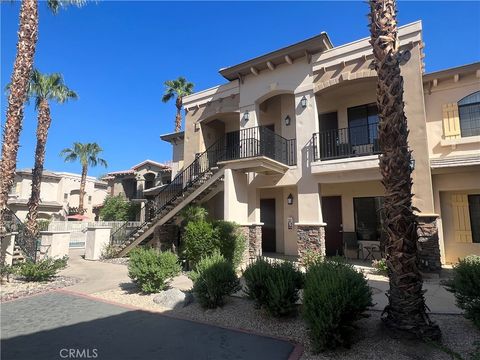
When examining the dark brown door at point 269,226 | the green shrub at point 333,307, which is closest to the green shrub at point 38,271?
the green shrub at point 333,307

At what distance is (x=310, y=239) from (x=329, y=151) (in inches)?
150

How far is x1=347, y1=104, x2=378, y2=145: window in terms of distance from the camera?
12.2 meters

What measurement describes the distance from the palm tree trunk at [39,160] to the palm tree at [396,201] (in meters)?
16.7

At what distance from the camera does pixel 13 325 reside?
19.0ft

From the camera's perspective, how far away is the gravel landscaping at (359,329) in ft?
13.9

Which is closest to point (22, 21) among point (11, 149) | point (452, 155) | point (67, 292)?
point (11, 149)

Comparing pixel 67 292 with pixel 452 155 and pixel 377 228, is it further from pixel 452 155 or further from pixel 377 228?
pixel 452 155

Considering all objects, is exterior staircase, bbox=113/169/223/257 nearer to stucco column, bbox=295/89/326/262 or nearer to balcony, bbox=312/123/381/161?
stucco column, bbox=295/89/326/262

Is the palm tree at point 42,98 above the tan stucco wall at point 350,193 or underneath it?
above

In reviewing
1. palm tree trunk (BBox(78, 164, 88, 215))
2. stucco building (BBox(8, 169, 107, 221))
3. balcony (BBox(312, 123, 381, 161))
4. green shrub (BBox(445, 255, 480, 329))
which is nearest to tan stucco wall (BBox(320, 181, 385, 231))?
balcony (BBox(312, 123, 381, 161))

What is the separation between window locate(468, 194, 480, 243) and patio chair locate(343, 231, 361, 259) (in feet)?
13.5

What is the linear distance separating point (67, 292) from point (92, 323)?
11.0 ft

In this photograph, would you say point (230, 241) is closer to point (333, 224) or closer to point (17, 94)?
point (333, 224)

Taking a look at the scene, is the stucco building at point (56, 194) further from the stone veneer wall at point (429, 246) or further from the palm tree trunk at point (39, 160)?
the stone veneer wall at point (429, 246)
